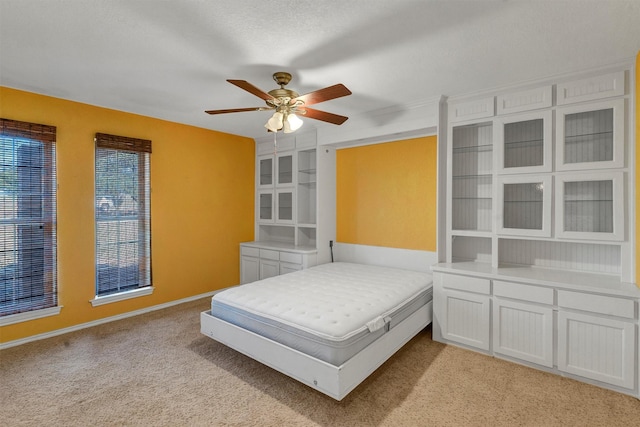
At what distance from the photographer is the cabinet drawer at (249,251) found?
4892 mm

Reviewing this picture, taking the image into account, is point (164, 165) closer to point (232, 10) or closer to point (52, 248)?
point (52, 248)

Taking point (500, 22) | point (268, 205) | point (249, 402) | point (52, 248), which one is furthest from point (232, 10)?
point (268, 205)

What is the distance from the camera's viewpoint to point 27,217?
3.13 metres

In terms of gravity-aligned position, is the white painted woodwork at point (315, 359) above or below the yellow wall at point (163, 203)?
below

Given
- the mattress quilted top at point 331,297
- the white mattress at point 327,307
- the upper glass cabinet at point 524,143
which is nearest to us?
the white mattress at point 327,307

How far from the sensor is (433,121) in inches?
132

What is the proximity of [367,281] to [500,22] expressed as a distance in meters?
2.44

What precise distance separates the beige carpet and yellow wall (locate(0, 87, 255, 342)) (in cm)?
81

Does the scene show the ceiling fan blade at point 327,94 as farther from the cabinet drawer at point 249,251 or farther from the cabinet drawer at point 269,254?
the cabinet drawer at point 249,251

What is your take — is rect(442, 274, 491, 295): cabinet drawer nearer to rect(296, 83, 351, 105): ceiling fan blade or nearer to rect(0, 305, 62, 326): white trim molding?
rect(296, 83, 351, 105): ceiling fan blade

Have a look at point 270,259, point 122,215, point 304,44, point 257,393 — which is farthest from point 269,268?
point 304,44

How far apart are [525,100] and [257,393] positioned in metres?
3.36

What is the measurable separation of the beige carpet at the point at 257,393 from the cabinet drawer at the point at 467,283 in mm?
592

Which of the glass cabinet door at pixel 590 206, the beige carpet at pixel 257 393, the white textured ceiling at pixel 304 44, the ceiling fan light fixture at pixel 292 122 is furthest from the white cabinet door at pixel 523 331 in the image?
the ceiling fan light fixture at pixel 292 122
